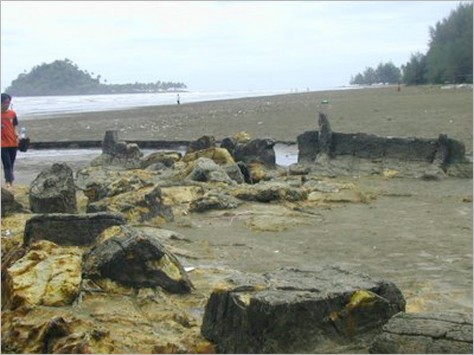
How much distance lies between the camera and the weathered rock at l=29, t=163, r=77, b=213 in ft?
29.5

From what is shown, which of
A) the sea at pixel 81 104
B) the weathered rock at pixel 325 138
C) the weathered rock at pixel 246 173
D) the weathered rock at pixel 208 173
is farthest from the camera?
the sea at pixel 81 104

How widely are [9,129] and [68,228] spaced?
567 cm

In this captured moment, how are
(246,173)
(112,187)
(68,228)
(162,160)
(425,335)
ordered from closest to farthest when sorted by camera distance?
1. (425,335)
2. (68,228)
3. (112,187)
4. (246,173)
5. (162,160)

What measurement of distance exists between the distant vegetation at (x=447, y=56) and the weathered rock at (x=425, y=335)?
53105 mm

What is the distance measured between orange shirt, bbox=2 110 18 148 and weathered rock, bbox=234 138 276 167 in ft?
18.7

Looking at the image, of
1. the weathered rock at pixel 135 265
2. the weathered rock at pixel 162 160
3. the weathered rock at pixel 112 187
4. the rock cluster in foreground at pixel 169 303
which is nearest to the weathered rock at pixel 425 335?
the rock cluster in foreground at pixel 169 303

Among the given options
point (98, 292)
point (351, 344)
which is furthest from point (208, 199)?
point (351, 344)

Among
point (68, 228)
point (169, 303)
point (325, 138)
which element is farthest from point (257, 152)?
point (169, 303)

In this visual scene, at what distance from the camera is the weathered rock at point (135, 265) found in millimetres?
5223

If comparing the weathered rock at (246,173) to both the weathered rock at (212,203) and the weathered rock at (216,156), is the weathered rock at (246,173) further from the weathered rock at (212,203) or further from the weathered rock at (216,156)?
the weathered rock at (212,203)

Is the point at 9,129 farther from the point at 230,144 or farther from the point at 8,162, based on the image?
the point at 230,144

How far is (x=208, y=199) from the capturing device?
33.4 feet

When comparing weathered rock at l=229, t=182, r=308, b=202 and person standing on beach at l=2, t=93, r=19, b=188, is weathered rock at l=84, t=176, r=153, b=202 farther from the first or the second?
weathered rock at l=229, t=182, r=308, b=202

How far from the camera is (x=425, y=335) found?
386 cm
